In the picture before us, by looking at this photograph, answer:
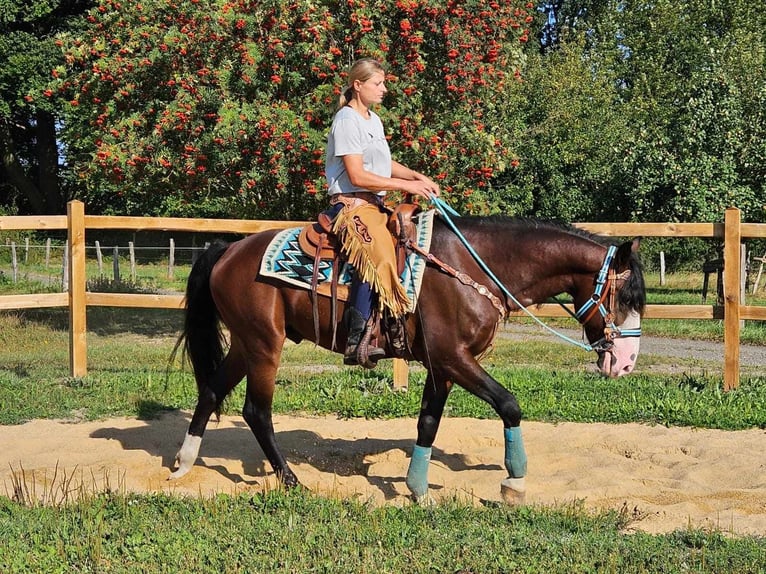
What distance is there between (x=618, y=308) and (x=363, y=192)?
1.73 metres

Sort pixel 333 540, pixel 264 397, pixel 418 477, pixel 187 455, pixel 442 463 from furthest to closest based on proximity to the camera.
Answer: pixel 442 463 < pixel 187 455 < pixel 264 397 < pixel 418 477 < pixel 333 540

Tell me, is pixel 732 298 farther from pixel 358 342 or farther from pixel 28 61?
pixel 28 61

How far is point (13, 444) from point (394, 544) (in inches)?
157

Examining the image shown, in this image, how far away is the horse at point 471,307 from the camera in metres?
5.48

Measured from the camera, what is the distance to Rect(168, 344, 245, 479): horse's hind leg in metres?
6.30

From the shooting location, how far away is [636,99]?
33438mm

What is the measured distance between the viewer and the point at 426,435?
575cm

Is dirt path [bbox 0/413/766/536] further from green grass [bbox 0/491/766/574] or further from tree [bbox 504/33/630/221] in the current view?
tree [bbox 504/33/630/221]

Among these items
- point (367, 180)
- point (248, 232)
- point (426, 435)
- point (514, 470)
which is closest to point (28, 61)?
point (248, 232)

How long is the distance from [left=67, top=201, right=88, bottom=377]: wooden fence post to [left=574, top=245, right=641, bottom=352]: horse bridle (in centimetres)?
584

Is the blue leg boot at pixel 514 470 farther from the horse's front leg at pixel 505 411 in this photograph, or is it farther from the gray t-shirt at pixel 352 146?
the gray t-shirt at pixel 352 146

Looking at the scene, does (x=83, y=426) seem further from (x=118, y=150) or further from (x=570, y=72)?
(x=570, y=72)

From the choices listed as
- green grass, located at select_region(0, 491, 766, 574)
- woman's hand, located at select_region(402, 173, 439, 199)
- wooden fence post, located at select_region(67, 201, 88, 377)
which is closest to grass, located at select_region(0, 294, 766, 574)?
green grass, located at select_region(0, 491, 766, 574)

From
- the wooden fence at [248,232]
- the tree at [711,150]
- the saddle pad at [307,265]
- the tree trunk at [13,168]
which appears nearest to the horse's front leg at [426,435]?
the saddle pad at [307,265]
